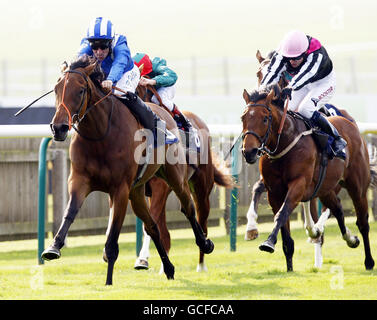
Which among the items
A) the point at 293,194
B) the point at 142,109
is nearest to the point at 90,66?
the point at 142,109

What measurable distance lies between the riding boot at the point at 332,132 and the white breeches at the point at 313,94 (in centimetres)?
10

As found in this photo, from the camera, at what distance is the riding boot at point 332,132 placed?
23.9 ft

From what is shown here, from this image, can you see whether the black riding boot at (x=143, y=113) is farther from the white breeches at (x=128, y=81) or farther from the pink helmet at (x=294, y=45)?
the pink helmet at (x=294, y=45)

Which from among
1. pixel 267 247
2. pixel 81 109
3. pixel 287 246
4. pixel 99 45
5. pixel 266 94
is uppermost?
pixel 99 45

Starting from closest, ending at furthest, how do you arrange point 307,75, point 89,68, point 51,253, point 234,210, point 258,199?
point 51,253
point 89,68
point 307,75
point 258,199
point 234,210

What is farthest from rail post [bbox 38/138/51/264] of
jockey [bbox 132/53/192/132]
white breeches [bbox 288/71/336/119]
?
white breeches [bbox 288/71/336/119]

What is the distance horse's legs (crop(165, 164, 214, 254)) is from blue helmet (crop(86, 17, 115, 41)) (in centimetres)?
119

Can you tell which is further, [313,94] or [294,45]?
[313,94]

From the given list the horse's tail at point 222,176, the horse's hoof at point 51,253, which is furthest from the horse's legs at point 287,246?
the horse's hoof at point 51,253

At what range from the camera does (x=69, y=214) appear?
5.86 metres

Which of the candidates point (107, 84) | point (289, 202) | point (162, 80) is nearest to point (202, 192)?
point (162, 80)

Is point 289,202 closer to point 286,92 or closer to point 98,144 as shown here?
point 286,92

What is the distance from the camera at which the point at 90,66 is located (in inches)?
238

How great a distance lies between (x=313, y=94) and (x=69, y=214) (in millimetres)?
2550
